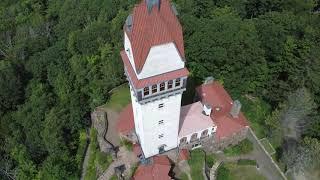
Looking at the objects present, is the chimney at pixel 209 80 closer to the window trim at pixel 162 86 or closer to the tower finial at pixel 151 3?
the window trim at pixel 162 86

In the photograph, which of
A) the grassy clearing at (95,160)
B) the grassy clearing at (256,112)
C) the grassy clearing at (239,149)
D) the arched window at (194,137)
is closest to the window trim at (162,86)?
the arched window at (194,137)

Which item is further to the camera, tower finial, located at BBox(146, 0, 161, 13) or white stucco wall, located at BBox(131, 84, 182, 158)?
white stucco wall, located at BBox(131, 84, 182, 158)

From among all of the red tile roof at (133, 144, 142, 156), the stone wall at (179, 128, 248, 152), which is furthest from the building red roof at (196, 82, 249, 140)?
the red tile roof at (133, 144, 142, 156)

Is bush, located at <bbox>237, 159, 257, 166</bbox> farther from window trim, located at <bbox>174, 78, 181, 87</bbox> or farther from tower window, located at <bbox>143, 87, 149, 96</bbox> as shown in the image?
tower window, located at <bbox>143, 87, 149, 96</bbox>

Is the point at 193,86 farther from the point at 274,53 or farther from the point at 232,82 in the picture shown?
the point at 274,53

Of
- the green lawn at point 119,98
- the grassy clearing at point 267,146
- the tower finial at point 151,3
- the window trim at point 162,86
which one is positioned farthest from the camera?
the green lawn at point 119,98
